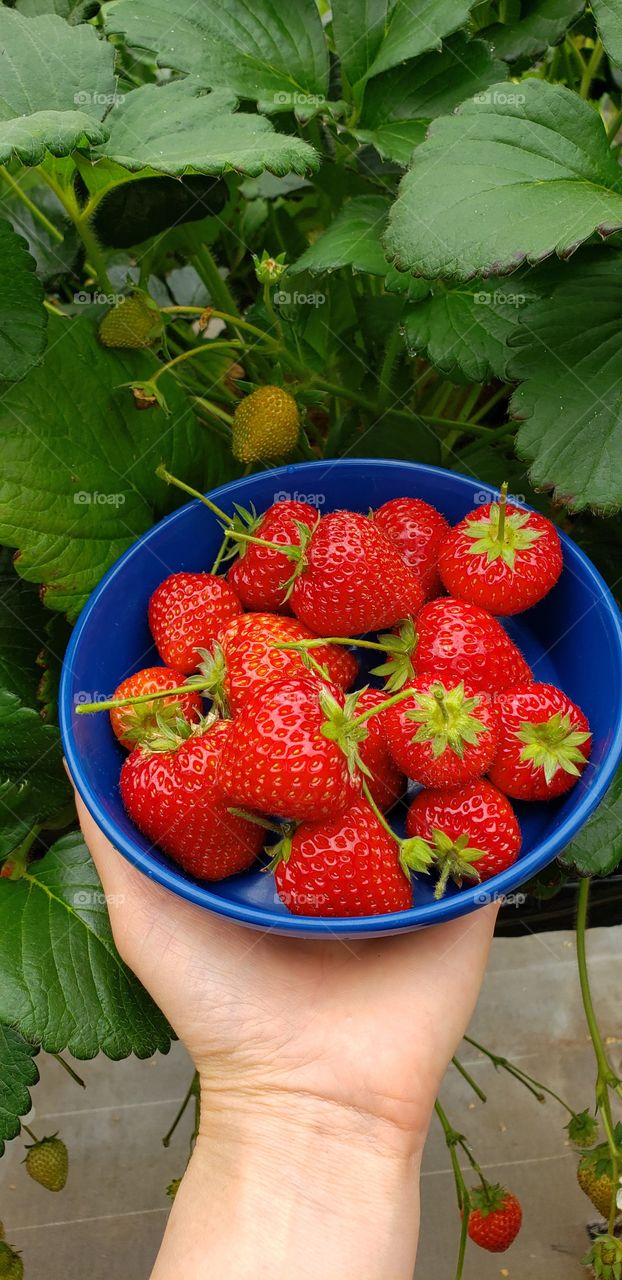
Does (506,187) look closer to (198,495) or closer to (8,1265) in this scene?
(198,495)

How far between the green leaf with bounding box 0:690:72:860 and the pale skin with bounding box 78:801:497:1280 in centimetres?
13

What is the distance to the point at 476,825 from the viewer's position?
565 millimetres

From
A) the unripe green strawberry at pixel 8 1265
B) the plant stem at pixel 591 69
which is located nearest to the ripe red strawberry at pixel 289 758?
the unripe green strawberry at pixel 8 1265

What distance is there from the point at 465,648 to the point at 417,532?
12cm

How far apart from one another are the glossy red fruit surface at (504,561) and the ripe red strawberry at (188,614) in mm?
146

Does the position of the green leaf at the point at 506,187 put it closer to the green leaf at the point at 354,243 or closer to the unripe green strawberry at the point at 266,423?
the green leaf at the point at 354,243

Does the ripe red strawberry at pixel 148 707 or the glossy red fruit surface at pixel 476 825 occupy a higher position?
the ripe red strawberry at pixel 148 707

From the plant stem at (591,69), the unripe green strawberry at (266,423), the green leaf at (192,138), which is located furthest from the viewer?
the plant stem at (591,69)

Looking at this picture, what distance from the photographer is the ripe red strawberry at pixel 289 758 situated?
0.52 meters

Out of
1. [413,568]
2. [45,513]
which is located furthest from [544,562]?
[45,513]

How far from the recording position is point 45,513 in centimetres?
70

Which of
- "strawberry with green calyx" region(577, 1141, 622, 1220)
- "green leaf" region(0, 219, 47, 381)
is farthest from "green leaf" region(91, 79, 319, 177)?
"strawberry with green calyx" region(577, 1141, 622, 1220)

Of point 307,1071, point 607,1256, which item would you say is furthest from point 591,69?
point 607,1256

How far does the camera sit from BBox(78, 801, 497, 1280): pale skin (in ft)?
2.10
